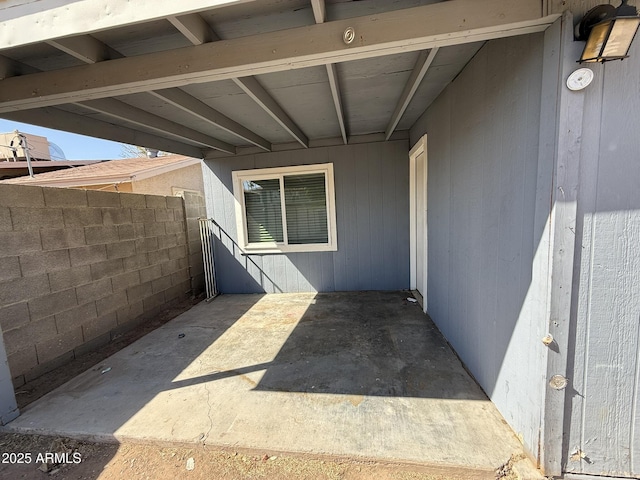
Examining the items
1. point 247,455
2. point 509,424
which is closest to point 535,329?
point 509,424

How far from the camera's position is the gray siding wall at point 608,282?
121 centimetres

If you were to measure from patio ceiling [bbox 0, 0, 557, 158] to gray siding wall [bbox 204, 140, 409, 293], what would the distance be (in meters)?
1.48

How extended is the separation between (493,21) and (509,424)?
2.32 meters

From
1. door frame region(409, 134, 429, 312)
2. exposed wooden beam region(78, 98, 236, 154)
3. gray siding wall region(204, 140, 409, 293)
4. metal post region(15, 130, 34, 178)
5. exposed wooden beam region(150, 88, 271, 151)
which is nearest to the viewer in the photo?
exposed wooden beam region(150, 88, 271, 151)

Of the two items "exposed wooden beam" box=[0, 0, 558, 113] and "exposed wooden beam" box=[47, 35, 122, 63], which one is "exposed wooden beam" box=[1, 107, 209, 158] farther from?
"exposed wooden beam" box=[47, 35, 122, 63]

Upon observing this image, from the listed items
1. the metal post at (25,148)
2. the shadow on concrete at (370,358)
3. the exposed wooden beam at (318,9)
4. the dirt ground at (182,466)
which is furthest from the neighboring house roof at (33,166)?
the exposed wooden beam at (318,9)

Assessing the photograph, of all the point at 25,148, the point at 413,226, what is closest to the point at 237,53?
the point at 413,226

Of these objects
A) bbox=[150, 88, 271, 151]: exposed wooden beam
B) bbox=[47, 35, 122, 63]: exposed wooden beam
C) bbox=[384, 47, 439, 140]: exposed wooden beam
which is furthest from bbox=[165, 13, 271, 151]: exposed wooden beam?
bbox=[384, 47, 439, 140]: exposed wooden beam

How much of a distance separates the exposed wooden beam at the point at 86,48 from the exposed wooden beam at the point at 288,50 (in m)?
0.06

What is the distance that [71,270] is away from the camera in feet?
9.32

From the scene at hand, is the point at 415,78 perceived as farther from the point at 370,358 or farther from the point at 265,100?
the point at 370,358

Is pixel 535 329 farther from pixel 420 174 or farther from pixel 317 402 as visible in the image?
pixel 420 174

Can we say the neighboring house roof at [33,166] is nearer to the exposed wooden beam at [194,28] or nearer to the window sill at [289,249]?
the window sill at [289,249]

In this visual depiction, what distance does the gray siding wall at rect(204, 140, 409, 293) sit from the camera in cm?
432
